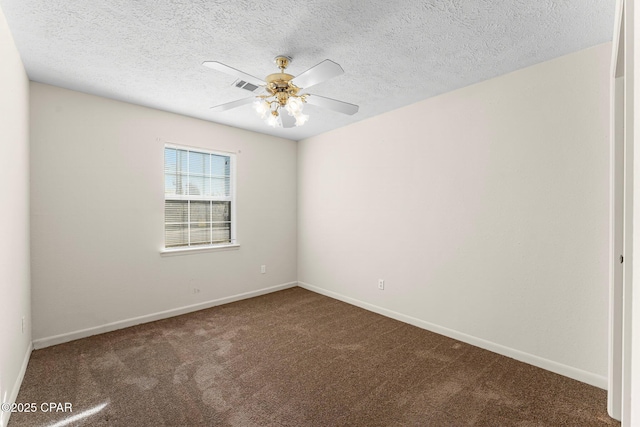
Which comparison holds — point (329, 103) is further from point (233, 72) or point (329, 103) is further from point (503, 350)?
point (503, 350)

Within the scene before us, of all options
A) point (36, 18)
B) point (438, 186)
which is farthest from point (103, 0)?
point (438, 186)

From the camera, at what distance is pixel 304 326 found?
3.24 m

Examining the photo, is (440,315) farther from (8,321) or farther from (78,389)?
(8,321)

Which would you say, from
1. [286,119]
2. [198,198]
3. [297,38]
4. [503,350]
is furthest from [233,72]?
[503,350]

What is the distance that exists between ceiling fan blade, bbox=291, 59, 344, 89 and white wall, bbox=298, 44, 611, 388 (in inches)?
65.0

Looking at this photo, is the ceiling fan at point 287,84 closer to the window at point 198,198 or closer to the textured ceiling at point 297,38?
the textured ceiling at point 297,38

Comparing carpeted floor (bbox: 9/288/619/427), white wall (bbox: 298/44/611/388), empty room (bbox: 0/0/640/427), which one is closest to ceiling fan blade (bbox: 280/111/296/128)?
empty room (bbox: 0/0/640/427)

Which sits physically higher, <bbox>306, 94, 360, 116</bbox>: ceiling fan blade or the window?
<bbox>306, 94, 360, 116</bbox>: ceiling fan blade

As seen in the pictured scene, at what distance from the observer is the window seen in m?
3.65

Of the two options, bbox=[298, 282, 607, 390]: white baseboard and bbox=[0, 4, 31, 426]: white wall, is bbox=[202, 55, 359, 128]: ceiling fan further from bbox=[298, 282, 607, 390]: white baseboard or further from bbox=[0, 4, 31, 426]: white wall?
bbox=[298, 282, 607, 390]: white baseboard

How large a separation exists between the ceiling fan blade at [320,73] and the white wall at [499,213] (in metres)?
1.65

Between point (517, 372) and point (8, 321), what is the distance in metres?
3.63

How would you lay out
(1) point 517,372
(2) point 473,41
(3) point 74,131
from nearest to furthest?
(2) point 473,41 → (1) point 517,372 → (3) point 74,131

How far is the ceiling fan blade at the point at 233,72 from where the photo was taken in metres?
1.77
